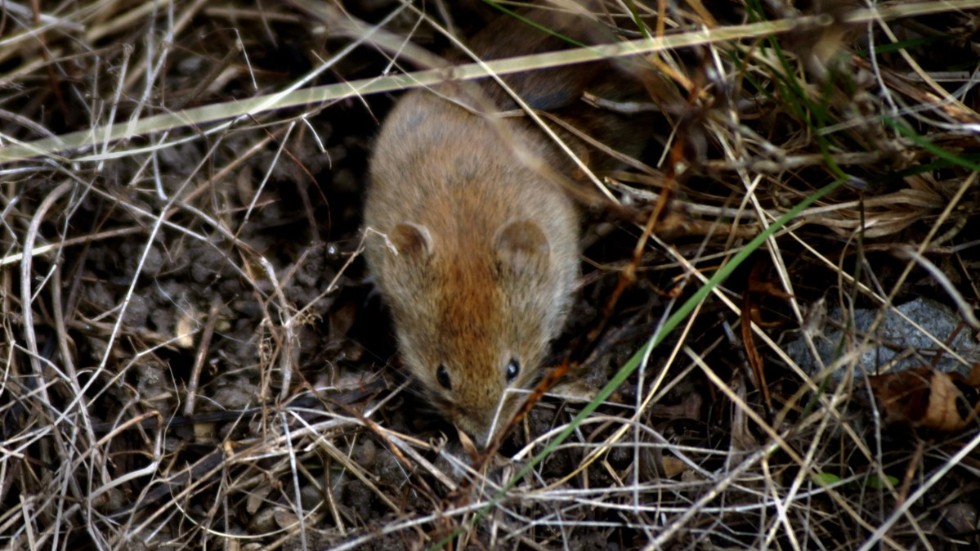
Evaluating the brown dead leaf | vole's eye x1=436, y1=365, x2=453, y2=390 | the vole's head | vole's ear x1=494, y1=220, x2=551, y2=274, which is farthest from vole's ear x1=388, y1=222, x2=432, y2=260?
the brown dead leaf

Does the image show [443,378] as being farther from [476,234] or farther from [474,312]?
[476,234]

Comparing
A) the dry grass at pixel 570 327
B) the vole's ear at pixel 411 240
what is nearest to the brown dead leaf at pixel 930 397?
Answer: the dry grass at pixel 570 327

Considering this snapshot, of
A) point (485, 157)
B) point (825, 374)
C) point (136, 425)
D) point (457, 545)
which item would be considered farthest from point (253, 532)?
point (825, 374)

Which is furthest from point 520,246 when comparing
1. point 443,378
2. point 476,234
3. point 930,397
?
point 930,397

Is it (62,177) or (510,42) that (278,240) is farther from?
(510,42)

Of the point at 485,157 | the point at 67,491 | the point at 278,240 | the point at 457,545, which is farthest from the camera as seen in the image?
the point at 278,240

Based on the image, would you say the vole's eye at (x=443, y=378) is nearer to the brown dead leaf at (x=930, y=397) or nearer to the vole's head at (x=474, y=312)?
the vole's head at (x=474, y=312)

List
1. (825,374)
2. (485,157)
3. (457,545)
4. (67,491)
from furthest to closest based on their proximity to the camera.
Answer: (485,157)
(67,491)
(457,545)
(825,374)
